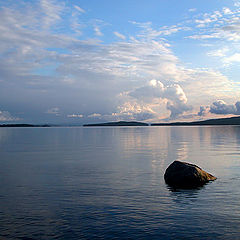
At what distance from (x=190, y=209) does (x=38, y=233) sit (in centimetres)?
968

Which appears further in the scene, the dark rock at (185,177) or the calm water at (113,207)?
the dark rock at (185,177)

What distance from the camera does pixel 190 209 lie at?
18.6m

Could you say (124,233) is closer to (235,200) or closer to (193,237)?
(193,237)

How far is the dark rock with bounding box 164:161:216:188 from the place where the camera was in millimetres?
26281

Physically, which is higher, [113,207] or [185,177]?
[185,177]

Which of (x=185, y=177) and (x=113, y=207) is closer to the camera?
(x=113, y=207)

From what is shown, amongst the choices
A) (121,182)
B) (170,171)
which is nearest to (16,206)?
(121,182)

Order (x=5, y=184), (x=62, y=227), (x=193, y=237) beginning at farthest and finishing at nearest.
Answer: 1. (x=5, y=184)
2. (x=62, y=227)
3. (x=193, y=237)

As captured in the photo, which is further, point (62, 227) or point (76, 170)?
point (76, 170)

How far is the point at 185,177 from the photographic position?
Result: 87.2 ft

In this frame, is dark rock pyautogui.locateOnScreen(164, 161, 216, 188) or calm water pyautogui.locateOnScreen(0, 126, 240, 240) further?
dark rock pyautogui.locateOnScreen(164, 161, 216, 188)

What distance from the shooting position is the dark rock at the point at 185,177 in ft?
86.2

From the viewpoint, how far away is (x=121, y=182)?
27172mm

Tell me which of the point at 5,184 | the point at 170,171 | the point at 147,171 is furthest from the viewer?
the point at 147,171
